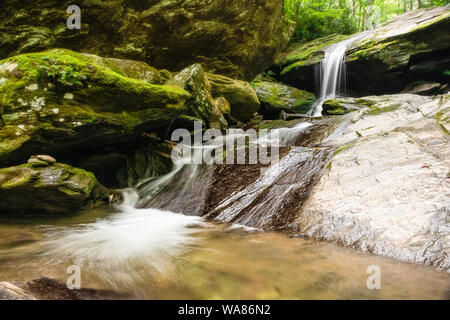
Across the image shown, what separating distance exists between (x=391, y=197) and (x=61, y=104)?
5176 mm

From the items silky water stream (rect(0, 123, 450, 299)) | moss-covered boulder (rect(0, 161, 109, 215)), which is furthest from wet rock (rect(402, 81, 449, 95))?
moss-covered boulder (rect(0, 161, 109, 215))

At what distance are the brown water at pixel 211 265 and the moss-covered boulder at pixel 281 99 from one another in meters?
9.91

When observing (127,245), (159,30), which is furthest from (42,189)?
(159,30)

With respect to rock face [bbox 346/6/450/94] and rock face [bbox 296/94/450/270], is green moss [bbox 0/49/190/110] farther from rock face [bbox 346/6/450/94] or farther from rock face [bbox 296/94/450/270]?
rock face [bbox 346/6/450/94]

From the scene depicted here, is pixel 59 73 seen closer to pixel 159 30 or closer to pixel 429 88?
pixel 159 30

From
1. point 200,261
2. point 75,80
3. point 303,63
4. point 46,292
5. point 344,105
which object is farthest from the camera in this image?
point 303,63

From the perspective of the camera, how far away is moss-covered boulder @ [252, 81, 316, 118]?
12.3 metres

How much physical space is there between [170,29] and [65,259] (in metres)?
7.26

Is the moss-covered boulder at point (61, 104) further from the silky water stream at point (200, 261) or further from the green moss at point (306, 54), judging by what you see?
the green moss at point (306, 54)

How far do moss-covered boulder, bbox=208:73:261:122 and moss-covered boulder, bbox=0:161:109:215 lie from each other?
584cm

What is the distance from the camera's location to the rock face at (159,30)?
5820mm

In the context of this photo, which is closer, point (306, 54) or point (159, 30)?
point (159, 30)

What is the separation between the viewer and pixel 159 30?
7.52m
